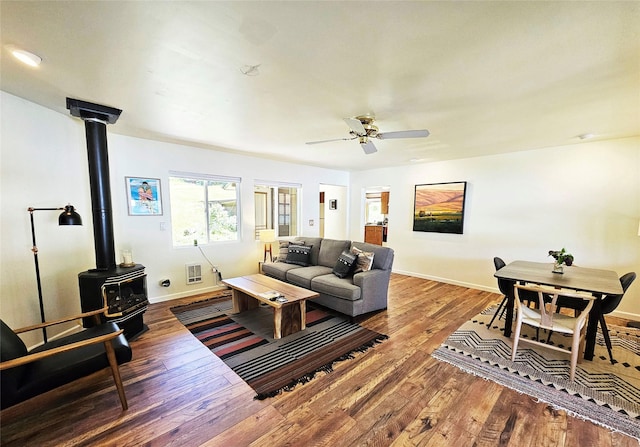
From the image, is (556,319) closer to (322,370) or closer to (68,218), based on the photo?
(322,370)

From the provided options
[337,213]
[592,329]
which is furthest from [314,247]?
[592,329]

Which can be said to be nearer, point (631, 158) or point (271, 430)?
point (271, 430)

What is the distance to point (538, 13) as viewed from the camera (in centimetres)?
128

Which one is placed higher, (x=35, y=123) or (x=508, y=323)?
(x=35, y=123)

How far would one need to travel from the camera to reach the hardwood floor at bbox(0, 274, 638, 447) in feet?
5.38

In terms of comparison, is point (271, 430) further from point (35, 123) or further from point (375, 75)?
point (35, 123)

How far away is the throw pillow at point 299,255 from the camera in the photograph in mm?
4488

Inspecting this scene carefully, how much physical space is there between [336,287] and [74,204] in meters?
3.38

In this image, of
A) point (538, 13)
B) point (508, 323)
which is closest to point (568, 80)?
point (538, 13)

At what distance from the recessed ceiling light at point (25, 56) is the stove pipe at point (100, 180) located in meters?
0.81

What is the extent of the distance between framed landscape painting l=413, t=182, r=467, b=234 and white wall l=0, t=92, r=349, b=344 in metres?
3.47

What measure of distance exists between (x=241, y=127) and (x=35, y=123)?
78.8 inches

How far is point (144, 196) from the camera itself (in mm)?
3828

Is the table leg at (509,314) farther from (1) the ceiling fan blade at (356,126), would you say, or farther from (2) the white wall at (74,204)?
(2) the white wall at (74,204)
